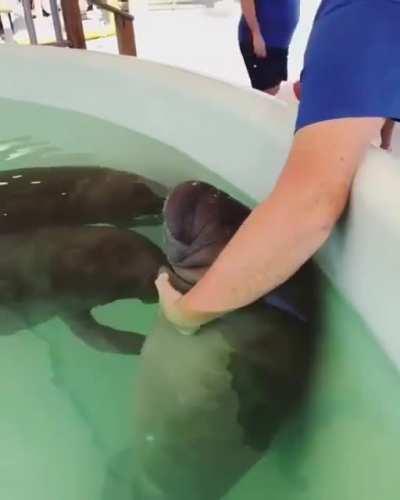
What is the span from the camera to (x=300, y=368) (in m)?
0.77

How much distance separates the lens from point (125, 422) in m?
0.85

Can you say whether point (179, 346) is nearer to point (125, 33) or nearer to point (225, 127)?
point (225, 127)

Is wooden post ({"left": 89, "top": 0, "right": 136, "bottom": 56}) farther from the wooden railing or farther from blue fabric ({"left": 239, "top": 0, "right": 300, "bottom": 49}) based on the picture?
blue fabric ({"left": 239, "top": 0, "right": 300, "bottom": 49})

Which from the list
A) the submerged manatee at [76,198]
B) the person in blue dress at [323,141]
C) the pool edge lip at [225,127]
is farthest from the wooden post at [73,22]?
the person in blue dress at [323,141]

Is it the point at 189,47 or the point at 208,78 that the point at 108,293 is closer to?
the point at 208,78

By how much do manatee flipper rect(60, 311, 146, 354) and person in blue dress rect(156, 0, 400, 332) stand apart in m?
0.25

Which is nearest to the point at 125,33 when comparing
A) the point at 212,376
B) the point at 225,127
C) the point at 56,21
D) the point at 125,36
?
the point at 125,36

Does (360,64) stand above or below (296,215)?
above

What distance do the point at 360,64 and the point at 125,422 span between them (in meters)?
0.50

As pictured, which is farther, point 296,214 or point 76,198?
point 76,198

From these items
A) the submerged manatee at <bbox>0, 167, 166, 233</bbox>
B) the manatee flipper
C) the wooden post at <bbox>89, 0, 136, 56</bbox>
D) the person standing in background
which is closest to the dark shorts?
the person standing in background

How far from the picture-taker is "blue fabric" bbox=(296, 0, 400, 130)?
64cm

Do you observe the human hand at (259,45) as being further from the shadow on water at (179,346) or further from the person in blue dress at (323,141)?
the person in blue dress at (323,141)

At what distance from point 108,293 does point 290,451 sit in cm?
38
